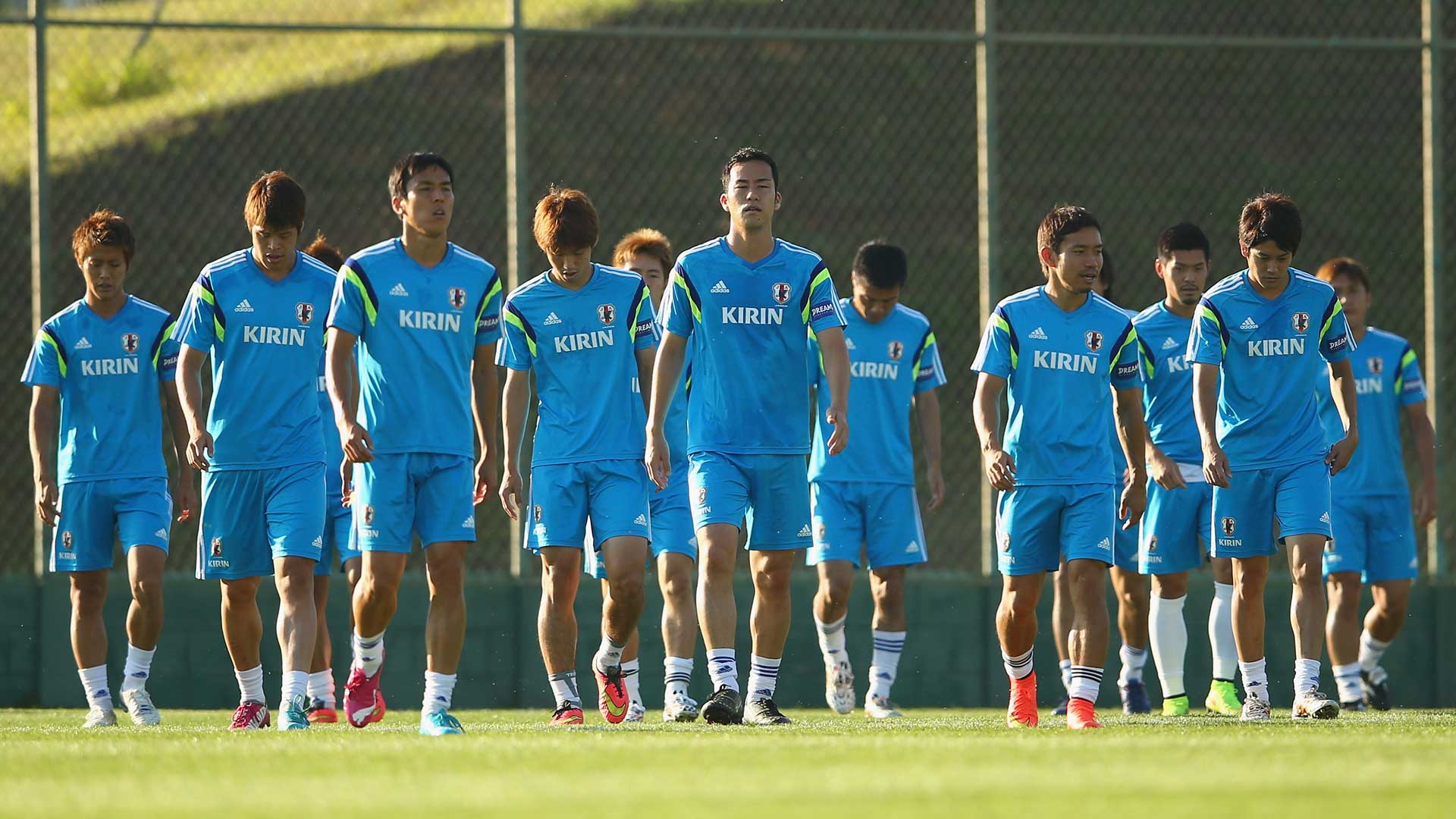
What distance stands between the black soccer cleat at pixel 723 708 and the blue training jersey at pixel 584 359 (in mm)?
1009

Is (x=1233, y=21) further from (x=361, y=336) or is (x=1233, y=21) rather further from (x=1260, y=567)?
(x=361, y=336)

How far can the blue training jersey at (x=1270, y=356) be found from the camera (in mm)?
7965

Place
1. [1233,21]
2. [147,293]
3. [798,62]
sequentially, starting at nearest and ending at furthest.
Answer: [147,293] → [798,62] → [1233,21]

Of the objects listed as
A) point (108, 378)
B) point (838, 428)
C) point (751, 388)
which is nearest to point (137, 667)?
point (108, 378)

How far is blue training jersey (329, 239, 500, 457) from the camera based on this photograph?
691 centimetres

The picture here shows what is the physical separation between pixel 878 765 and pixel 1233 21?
2092cm

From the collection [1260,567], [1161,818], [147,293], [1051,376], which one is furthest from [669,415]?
[147,293]

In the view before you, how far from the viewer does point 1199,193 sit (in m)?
22.5

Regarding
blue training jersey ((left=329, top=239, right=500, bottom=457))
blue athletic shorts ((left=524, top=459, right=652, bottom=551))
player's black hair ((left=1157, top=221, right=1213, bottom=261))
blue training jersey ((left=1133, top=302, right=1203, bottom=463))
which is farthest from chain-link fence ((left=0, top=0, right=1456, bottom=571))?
blue training jersey ((left=329, top=239, right=500, bottom=457))

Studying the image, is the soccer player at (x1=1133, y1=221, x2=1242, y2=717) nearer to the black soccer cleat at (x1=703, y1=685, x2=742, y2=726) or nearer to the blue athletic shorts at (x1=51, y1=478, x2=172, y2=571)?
the black soccer cleat at (x1=703, y1=685, x2=742, y2=726)

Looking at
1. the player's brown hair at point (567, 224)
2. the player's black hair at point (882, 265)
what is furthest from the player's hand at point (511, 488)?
the player's black hair at point (882, 265)

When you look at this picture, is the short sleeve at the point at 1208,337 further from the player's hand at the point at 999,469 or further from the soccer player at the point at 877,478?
the soccer player at the point at 877,478

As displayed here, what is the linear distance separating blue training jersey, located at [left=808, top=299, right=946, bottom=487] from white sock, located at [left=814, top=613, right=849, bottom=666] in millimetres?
734

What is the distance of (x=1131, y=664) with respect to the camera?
9.66 meters
